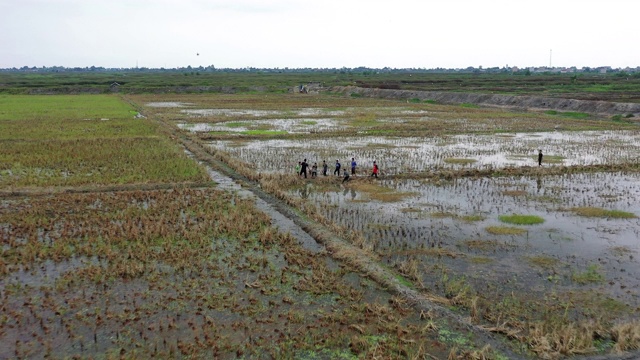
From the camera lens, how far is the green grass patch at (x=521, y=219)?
1477 centimetres

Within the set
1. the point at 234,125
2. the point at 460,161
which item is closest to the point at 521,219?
the point at 460,161

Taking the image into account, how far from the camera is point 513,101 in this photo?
181 feet

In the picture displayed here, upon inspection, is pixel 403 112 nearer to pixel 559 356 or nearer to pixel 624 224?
pixel 624 224

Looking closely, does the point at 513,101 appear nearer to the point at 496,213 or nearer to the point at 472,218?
the point at 496,213

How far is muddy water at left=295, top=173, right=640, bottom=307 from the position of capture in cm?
1115

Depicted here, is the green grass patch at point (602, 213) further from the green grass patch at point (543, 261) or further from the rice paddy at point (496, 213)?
the green grass patch at point (543, 261)

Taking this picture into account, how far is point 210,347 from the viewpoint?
8211 millimetres

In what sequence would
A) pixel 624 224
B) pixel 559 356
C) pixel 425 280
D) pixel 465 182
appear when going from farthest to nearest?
1. pixel 465 182
2. pixel 624 224
3. pixel 425 280
4. pixel 559 356

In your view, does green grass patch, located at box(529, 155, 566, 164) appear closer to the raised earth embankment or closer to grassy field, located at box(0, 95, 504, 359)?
grassy field, located at box(0, 95, 504, 359)

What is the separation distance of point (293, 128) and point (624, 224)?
971 inches

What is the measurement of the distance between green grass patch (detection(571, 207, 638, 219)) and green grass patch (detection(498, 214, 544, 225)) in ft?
5.29

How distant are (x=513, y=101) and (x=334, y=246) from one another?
48.4 m

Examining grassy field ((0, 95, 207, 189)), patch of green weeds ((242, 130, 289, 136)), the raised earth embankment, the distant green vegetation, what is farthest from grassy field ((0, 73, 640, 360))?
the raised earth embankment

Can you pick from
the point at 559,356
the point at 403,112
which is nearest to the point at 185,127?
the point at 403,112
